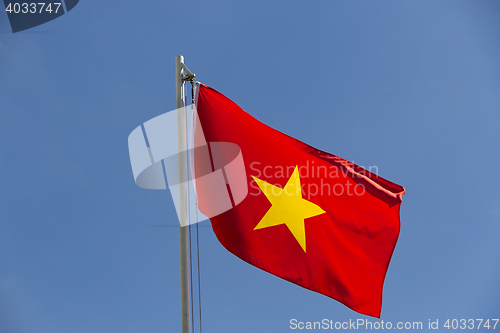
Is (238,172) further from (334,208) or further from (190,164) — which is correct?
(334,208)

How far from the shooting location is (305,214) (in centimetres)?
966

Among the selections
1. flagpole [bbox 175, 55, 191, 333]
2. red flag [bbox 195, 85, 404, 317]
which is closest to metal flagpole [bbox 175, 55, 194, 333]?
flagpole [bbox 175, 55, 191, 333]

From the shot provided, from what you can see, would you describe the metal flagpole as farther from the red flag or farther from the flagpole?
the red flag

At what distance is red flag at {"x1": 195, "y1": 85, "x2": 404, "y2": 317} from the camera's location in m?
9.20

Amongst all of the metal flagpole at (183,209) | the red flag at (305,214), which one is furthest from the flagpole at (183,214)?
the red flag at (305,214)

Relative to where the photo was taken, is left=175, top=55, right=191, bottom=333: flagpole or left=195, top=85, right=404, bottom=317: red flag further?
left=195, top=85, right=404, bottom=317: red flag

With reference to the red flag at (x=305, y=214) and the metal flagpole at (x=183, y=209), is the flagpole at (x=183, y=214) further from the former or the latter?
the red flag at (x=305, y=214)

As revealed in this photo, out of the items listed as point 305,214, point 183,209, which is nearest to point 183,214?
point 183,209

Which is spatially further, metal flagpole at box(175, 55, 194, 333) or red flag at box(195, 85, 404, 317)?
red flag at box(195, 85, 404, 317)

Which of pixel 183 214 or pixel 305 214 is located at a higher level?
pixel 183 214

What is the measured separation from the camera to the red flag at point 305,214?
9195 millimetres

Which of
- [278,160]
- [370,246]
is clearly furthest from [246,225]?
[370,246]

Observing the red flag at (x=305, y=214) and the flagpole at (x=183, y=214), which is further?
the red flag at (x=305, y=214)

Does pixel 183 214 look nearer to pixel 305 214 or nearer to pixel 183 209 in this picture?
pixel 183 209
